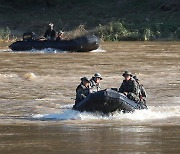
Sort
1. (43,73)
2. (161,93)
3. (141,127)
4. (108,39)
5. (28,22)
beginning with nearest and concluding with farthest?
(141,127), (161,93), (43,73), (108,39), (28,22)

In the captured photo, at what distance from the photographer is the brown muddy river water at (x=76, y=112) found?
13.3 meters

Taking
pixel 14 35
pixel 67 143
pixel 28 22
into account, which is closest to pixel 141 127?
pixel 67 143

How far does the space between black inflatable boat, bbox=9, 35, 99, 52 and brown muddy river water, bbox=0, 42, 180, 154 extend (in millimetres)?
2400

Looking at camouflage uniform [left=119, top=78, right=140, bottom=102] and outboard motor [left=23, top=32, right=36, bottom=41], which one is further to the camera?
outboard motor [left=23, top=32, right=36, bottom=41]

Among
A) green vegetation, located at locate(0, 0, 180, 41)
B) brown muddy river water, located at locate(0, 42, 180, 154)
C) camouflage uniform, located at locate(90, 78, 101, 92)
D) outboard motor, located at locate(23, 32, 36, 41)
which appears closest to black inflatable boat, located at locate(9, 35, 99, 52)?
outboard motor, located at locate(23, 32, 36, 41)

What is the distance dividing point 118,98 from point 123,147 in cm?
388

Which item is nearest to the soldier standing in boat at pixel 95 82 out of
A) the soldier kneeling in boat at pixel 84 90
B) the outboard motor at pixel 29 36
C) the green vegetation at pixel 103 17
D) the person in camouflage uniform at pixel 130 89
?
the soldier kneeling in boat at pixel 84 90

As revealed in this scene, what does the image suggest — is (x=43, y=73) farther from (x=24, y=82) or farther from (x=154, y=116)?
(x=154, y=116)

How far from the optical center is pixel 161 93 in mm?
22469

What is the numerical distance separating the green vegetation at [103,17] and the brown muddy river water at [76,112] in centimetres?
1803

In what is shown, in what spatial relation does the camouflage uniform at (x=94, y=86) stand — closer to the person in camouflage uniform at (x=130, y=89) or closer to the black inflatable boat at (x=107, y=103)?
the person in camouflage uniform at (x=130, y=89)

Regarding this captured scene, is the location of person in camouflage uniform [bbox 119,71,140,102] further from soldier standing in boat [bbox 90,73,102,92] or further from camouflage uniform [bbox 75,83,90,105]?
camouflage uniform [bbox 75,83,90,105]

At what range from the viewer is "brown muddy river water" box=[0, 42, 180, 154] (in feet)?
43.5

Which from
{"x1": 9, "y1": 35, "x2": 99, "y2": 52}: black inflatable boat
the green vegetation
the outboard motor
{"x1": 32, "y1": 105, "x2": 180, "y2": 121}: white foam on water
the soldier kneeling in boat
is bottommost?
{"x1": 32, "y1": 105, "x2": 180, "y2": 121}: white foam on water
